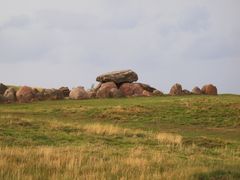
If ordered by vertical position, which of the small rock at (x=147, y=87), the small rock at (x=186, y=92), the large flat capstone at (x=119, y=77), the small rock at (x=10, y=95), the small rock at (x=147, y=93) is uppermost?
the large flat capstone at (x=119, y=77)

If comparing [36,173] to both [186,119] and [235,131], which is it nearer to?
[235,131]

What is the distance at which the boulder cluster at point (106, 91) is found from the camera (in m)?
56.4

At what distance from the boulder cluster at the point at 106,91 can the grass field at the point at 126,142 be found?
5.76 metres

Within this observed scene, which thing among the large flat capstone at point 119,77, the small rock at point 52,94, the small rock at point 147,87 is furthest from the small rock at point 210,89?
the small rock at point 52,94

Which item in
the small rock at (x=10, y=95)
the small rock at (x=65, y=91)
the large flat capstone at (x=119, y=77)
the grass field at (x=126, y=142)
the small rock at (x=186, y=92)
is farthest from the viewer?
the large flat capstone at (x=119, y=77)

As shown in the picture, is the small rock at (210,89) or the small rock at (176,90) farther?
the small rock at (210,89)

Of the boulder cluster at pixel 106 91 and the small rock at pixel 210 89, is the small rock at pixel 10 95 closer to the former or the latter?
the boulder cluster at pixel 106 91

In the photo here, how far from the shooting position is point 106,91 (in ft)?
193

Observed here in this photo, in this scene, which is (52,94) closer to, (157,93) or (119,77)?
(119,77)

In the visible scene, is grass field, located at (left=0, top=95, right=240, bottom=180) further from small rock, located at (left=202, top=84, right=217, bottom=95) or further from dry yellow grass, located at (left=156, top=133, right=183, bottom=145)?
small rock, located at (left=202, top=84, right=217, bottom=95)

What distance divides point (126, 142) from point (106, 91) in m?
35.2

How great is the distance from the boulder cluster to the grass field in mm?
5760

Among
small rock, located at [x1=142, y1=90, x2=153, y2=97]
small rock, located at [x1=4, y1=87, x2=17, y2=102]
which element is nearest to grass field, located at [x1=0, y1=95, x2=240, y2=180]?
small rock, located at [x1=4, y1=87, x2=17, y2=102]

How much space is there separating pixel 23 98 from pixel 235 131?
28752mm
